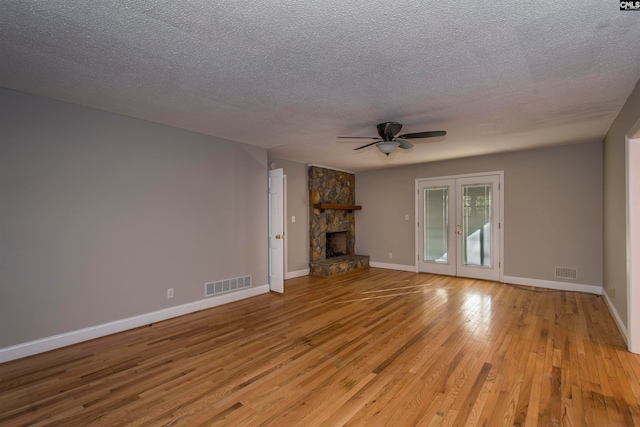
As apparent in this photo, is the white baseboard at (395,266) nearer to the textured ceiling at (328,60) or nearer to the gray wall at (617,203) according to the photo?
the gray wall at (617,203)

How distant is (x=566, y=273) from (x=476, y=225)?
5.30ft

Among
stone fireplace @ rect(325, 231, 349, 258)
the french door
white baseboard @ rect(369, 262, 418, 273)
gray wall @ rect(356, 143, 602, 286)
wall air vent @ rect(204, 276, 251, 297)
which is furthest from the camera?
stone fireplace @ rect(325, 231, 349, 258)

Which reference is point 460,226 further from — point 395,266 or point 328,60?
point 328,60

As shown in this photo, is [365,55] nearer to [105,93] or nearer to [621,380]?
[105,93]

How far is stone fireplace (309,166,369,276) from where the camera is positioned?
6.69 meters

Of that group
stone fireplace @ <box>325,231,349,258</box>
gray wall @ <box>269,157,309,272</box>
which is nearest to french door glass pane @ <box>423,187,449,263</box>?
stone fireplace @ <box>325,231,349,258</box>

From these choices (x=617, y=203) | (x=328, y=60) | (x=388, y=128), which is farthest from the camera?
(x=388, y=128)

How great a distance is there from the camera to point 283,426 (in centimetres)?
190

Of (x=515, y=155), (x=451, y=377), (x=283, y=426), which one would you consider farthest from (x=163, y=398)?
(x=515, y=155)

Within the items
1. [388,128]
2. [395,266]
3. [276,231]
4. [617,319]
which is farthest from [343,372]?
[395,266]

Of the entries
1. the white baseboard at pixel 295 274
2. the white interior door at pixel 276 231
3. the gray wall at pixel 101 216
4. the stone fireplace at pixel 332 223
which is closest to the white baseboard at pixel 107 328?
the gray wall at pixel 101 216

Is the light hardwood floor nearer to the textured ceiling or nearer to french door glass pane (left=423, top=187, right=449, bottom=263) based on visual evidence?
french door glass pane (left=423, top=187, right=449, bottom=263)

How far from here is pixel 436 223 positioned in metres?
6.55

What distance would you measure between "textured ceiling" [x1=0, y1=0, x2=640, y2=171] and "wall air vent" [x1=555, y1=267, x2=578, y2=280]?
8.62ft
